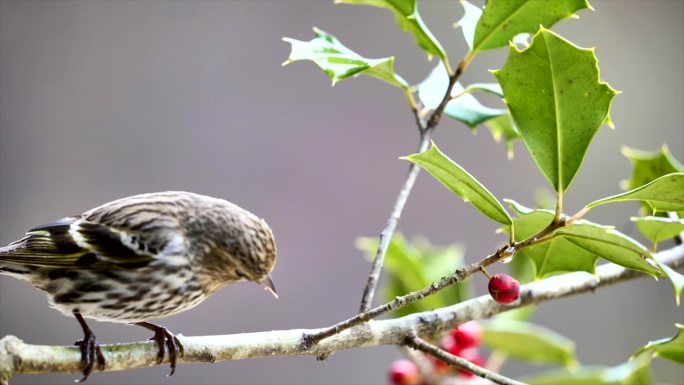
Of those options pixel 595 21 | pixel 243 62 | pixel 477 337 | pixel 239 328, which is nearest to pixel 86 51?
pixel 243 62

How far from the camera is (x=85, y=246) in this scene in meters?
1.42

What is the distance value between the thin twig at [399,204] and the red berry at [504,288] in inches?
7.8

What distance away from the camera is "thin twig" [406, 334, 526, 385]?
1145mm

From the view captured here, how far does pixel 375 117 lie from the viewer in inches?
172

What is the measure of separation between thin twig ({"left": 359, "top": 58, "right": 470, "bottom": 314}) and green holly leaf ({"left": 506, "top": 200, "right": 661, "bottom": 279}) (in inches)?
8.3

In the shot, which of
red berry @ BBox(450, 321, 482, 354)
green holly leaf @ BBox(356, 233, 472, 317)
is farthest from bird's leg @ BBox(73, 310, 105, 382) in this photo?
red berry @ BBox(450, 321, 482, 354)

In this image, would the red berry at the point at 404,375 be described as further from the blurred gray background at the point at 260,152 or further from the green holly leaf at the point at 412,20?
the blurred gray background at the point at 260,152

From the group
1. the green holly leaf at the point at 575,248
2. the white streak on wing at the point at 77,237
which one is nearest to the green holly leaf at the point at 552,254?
the green holly leaf at the point at 575,248

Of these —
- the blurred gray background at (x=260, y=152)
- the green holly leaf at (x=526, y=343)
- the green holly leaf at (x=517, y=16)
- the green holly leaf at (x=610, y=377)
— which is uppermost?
the blurred gray background at (x=260, y=152)

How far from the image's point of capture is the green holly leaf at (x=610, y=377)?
5.86ft

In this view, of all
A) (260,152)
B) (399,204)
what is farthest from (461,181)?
(260,152)

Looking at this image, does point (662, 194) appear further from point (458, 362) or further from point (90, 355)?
point (90, 355)

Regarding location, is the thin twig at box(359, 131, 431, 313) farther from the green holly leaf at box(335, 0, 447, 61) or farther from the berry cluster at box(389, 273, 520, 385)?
the berry cluster at box(389, 273, 520, 385)

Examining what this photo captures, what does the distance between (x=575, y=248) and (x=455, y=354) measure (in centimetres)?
66
